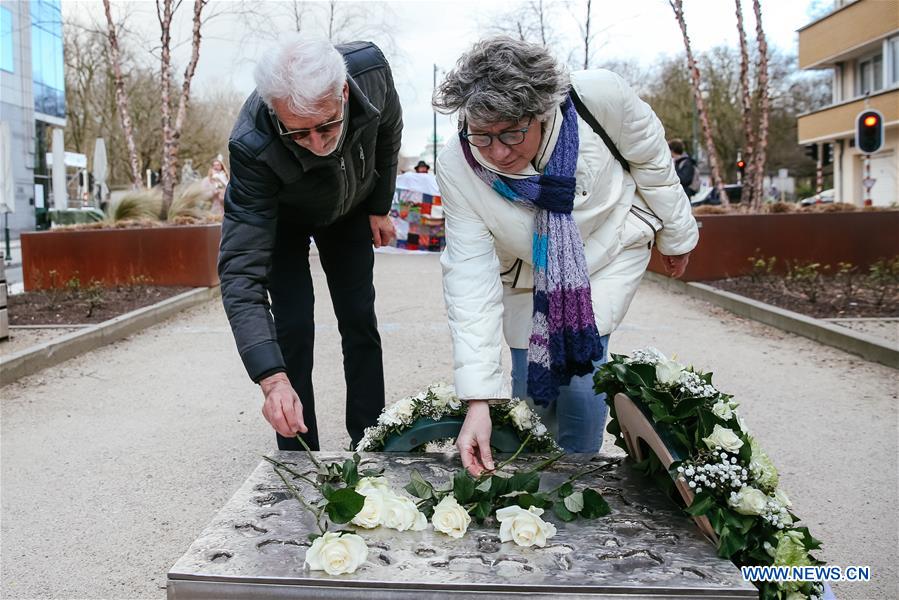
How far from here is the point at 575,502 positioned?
2.03 meters

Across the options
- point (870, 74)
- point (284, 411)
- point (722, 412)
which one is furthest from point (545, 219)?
point (870, 74)

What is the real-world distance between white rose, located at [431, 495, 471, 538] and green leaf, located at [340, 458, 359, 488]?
0.26 metres

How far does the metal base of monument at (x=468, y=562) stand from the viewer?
1.64 m

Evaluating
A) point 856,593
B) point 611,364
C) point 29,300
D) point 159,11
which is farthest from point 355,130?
point 159,11

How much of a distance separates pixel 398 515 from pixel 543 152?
1181 mm

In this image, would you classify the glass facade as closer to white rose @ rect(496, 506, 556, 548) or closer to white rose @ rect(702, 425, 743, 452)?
white rose @ rect(496, 506, 556, 548)

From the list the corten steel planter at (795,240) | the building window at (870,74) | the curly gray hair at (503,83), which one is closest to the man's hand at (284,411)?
the curly gray hair at (503,83)

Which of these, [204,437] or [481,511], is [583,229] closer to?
[481,511]

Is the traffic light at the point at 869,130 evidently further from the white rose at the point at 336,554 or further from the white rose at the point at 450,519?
the white rose at the point at 336,554

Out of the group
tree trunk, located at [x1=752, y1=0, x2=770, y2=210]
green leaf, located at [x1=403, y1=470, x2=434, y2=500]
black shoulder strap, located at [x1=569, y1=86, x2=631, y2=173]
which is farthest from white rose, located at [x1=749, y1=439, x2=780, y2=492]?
tree trunk, located at [x1=752, y1=0, x2=770, y2=210]

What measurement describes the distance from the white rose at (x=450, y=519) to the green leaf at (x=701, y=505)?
48 cm

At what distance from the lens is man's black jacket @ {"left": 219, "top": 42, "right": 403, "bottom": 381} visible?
8.54 ft

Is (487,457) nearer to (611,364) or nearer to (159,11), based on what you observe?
(611,364)

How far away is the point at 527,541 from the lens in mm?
1854
